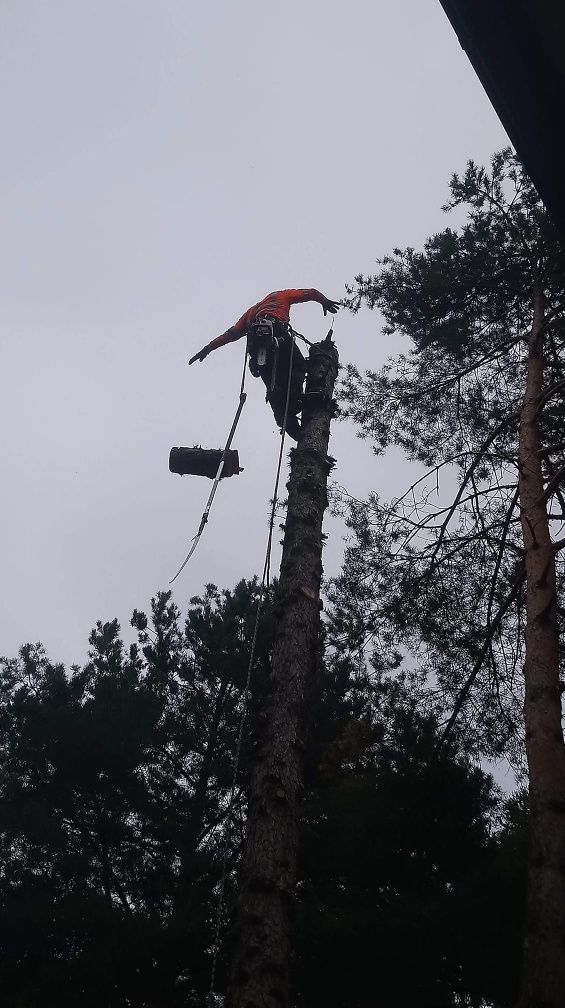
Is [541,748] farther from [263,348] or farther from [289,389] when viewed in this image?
[263,348]

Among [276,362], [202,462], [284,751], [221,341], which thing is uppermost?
[221,341]

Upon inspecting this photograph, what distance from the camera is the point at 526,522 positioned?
179 inches

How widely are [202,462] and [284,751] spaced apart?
2.55 m

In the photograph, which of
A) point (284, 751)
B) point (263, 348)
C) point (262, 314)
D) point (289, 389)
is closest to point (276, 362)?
point (263, 348)

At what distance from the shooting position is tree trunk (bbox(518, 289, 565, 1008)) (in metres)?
2.76

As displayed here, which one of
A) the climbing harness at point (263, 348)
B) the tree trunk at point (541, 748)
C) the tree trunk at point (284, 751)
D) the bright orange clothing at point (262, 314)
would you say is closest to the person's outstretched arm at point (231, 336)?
the bright orange clothing at point (262, 314)

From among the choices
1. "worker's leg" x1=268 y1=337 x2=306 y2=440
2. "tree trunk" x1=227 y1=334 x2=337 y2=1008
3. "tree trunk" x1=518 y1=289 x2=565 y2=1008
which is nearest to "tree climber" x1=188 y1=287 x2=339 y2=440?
"worker's leg" x1=268 y1=337 x2=306 y2=440

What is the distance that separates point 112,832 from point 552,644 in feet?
25.4

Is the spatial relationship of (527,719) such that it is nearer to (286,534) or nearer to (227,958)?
(286,534)

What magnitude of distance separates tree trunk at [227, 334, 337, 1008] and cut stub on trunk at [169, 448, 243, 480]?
1.63 ft

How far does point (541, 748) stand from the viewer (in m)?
3.53

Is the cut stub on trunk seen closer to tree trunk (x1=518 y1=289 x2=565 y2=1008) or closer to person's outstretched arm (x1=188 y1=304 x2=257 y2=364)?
person's outstretched arm (x1=188 y1=304 x2=257 y2=364)

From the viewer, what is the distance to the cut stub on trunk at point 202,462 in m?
5.70

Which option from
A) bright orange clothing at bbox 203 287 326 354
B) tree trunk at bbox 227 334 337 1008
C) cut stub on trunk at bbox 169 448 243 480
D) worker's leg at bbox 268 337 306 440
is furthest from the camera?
bright orange clothing at bbox 203 287 326 354
